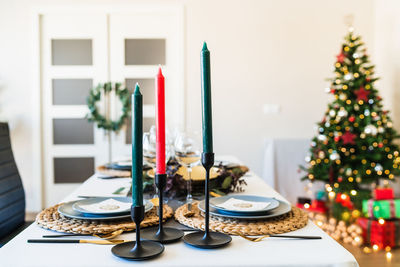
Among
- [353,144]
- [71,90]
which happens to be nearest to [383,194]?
[353,144]

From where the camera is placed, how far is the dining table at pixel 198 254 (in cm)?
77

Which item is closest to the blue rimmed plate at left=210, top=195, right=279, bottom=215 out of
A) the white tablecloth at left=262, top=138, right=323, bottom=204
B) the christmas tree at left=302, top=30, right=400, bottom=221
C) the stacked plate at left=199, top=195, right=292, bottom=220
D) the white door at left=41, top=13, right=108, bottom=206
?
the stacked plate at left=199, top=195, right=292, bottom=220

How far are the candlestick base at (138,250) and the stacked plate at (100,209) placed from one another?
0.61 feet

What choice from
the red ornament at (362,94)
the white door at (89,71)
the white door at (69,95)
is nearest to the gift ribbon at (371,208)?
the red ornament at (362,94)

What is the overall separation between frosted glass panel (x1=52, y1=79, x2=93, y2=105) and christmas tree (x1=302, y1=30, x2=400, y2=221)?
235cm

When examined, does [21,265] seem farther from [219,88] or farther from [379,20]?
[379,20]

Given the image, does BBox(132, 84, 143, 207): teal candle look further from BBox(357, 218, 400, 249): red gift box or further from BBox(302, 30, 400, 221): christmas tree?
BBox(302, 30, 400, 221): christmas tree

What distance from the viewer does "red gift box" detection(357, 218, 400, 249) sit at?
2924mm

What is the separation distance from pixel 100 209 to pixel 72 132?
3.27m

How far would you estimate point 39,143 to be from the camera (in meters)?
4.07

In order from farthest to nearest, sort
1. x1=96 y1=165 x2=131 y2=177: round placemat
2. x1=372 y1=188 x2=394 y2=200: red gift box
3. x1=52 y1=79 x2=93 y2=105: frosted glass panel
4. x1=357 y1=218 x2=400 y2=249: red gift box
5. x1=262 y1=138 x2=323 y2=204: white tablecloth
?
1. x1=52 y1=79 x2=93 y2=105: frosted glass panel
2. x1=262 y1=138 x2=323 y2=204: white tablecloth
3. x1=372 y1=188 x2=394 y2=200: red gift box
4. x1=357 y1=218 x2=400 y2=249: red gift box
5. x1=96 y1=165 x2=131 y2=177: round placemat

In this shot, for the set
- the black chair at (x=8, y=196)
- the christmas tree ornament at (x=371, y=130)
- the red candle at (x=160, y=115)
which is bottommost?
the black chair at (x=8, y=196)

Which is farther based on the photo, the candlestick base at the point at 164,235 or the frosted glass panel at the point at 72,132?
the frosted glass panel at the point at 72,132

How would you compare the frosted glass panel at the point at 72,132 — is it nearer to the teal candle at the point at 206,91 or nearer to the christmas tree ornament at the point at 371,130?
the christmas tree ornament at the point at 371,130
